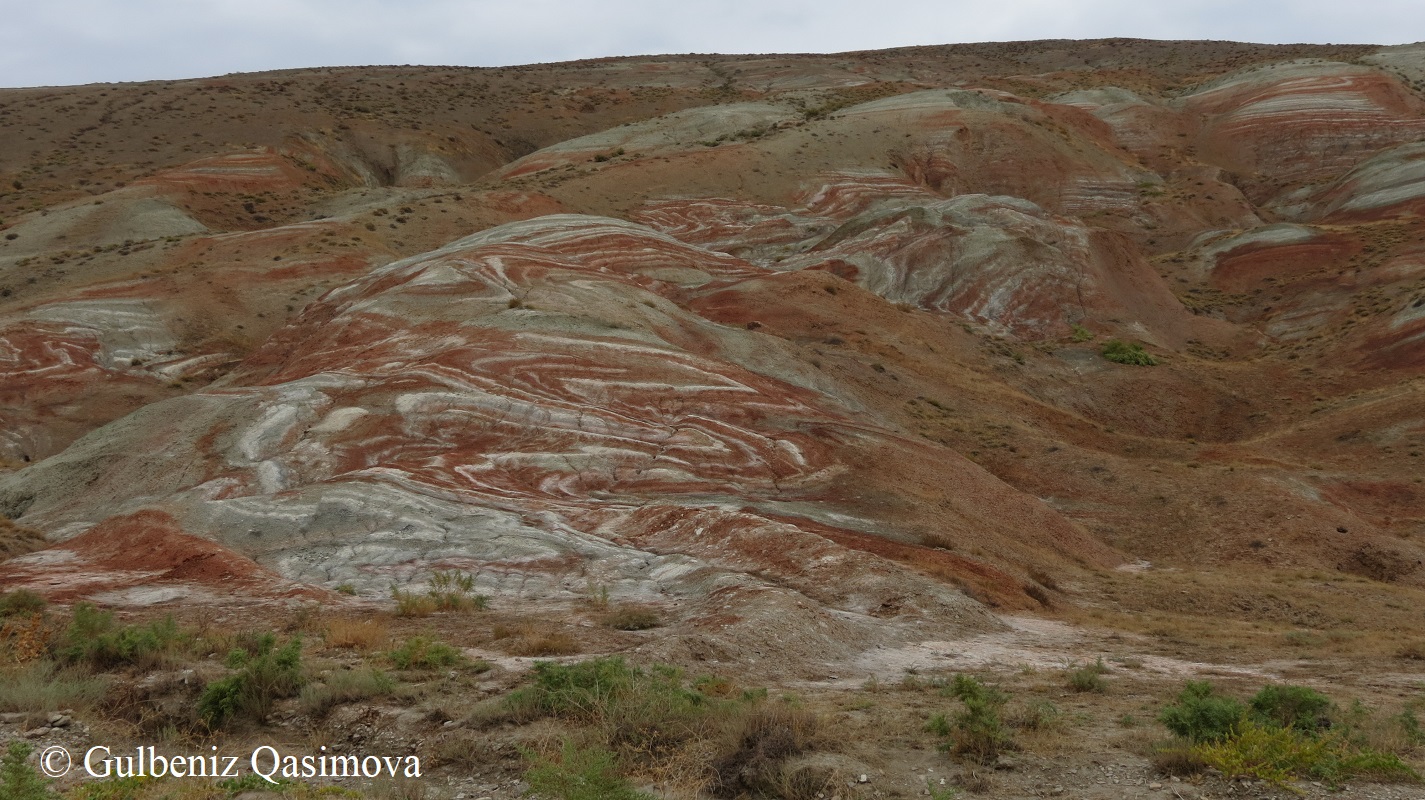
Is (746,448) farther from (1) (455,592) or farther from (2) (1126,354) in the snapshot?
(2) (1126,354)

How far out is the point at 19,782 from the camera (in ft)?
26.9

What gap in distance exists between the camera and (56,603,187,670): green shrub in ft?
40.7

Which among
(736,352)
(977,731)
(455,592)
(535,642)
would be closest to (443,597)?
(455,592)

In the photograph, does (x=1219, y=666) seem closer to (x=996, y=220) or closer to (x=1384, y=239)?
(x=996, y=220)

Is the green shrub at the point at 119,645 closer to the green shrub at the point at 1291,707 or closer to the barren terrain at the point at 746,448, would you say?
the barren terrain at the point at 746,448

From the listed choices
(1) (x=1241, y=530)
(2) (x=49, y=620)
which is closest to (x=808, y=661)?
(2) (x=49, y=620)

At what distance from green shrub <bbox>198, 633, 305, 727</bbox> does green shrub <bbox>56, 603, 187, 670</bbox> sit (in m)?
1.19

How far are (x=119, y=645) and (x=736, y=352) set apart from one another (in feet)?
68.2

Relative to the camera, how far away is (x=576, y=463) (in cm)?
2331

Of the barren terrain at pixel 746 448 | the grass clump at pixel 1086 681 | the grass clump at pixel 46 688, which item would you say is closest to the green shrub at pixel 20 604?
the barren terrain at pixel 746 448

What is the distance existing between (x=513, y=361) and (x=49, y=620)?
1405 centimetres

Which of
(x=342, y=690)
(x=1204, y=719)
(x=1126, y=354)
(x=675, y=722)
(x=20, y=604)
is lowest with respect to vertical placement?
Answer: (x=20, y=604)

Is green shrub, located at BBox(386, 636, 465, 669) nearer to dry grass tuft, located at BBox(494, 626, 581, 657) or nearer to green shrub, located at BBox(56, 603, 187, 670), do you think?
dry grass tuft, located at BBox(494, 626, 581, 657)

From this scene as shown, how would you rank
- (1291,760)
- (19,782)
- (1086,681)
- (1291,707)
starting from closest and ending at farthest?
1. (19,782)
2. (1291,760)
3. (1291,707)
4. (1086,681)
